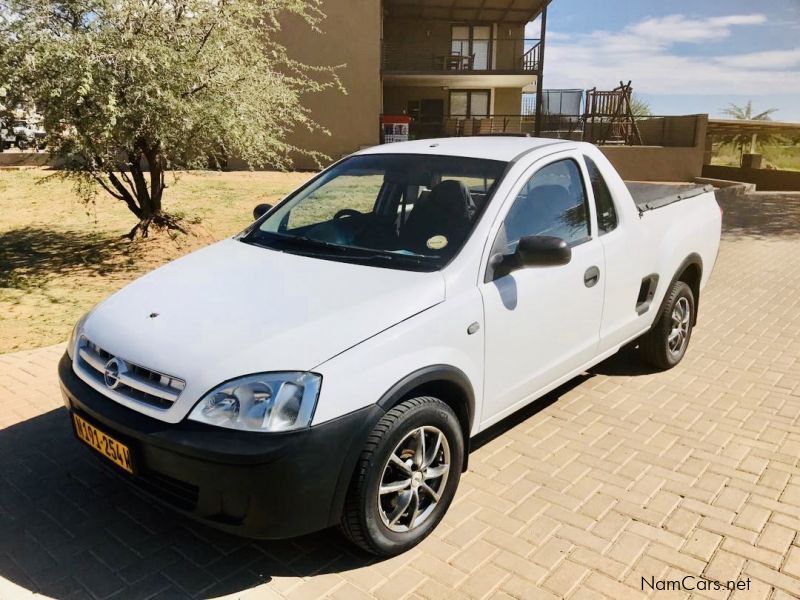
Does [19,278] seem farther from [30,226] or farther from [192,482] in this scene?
[192,482]

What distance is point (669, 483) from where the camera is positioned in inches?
144

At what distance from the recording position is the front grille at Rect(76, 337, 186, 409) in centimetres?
266

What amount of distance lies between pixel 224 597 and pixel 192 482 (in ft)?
1.90

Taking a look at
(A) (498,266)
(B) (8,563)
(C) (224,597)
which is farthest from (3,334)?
(A) (498,266)

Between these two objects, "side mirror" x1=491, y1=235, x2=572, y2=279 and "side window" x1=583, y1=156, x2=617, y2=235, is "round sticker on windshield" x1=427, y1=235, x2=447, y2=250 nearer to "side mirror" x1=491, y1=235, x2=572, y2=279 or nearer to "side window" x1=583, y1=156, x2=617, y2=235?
"side mirror" x1=491, y1=235, x2=572, y2=279

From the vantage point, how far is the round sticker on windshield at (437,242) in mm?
3365

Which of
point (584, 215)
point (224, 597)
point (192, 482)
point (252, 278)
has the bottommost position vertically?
point (224, 597)

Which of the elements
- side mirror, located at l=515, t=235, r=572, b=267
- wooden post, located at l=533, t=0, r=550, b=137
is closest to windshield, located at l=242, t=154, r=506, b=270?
side mirror, located at l=515, t=235, r=572, b=267

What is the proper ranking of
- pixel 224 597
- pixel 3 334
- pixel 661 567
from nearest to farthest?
pixel 224 597, pixel 661 567, pixel 3 334

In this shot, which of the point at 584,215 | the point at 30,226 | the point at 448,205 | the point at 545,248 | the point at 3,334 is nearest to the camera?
the point at 545,248

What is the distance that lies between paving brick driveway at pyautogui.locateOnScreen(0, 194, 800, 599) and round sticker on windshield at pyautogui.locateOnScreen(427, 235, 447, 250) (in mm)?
1334

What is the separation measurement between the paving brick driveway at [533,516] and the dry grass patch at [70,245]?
1731 mm

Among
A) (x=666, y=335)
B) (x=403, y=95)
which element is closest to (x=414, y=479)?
(x=666, y=335)

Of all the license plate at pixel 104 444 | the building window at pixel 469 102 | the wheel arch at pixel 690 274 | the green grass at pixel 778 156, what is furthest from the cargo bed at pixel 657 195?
the green grass at pixel 778 156
